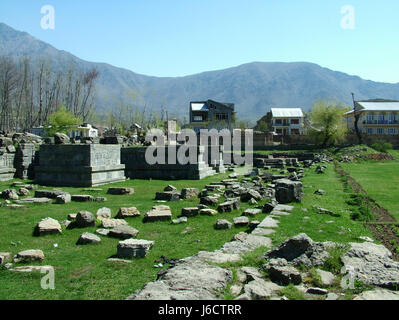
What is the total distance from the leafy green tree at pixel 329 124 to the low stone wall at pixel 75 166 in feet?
125

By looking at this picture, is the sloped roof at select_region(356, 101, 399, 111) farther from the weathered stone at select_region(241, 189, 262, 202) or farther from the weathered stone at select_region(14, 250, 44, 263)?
the weathered stone at select_region(14, 250, 44, 263)

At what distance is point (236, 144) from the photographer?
48531 mm

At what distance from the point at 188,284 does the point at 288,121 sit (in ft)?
237

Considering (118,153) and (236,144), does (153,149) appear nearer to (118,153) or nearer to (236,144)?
(118,153)

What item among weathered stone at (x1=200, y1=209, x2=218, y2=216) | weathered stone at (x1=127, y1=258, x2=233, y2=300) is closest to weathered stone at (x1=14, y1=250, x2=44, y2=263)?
weathered stone at (x1=127, y1=258, x2=233, y2=300)

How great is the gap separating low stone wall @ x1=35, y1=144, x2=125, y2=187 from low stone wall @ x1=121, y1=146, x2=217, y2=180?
7.59ft

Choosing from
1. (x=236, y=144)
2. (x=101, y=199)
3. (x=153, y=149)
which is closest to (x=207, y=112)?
(x=236, y=144)

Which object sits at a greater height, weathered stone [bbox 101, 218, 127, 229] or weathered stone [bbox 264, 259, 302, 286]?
weathered stone [bbox 264, 259, 302, 286]

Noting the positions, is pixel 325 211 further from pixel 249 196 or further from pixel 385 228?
pixel 249 196

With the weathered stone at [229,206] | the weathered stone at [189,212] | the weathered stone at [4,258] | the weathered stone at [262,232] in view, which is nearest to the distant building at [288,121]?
the weathered stone at [229,206]

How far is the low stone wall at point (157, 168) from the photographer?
1988 cm

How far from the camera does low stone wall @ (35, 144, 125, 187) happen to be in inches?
657

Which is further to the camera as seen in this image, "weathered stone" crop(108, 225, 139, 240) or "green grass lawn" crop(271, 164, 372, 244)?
"weathered stone" crop(108, 225, 139, 240)

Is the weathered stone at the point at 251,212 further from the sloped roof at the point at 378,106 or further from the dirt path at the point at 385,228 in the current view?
the sloped roof at the point at 378,106
